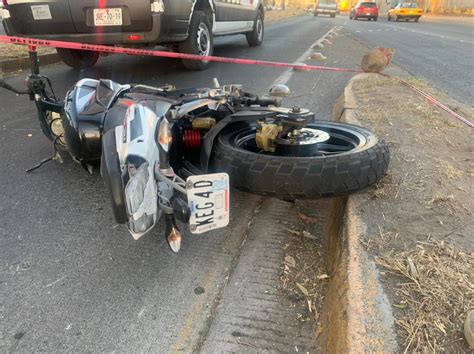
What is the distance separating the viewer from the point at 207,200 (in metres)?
1.95

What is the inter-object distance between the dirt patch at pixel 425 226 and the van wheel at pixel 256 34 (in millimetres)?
7372

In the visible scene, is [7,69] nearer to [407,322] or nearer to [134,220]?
[134,220]

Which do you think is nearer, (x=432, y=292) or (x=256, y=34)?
(x=432, y=292)

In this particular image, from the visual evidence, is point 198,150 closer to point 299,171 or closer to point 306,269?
point 299,171

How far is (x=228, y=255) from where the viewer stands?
7.80 ft

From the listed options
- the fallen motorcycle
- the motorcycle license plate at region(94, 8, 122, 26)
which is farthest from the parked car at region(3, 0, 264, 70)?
the fallen motorcycle

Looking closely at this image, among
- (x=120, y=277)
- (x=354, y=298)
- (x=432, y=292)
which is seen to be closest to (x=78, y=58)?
(x=120, y=277)

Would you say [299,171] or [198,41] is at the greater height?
[299,171]

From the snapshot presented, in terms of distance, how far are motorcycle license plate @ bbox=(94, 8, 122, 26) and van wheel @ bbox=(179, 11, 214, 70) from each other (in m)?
1.44

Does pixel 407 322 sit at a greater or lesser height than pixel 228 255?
greater

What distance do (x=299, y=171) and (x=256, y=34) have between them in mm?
9524

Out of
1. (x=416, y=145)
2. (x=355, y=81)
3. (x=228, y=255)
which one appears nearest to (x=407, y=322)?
(x=228, y=255)

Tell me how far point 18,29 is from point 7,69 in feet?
4.56

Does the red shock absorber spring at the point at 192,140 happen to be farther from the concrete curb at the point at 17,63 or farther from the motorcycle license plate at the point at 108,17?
the concrete curb at the point at 17,63
